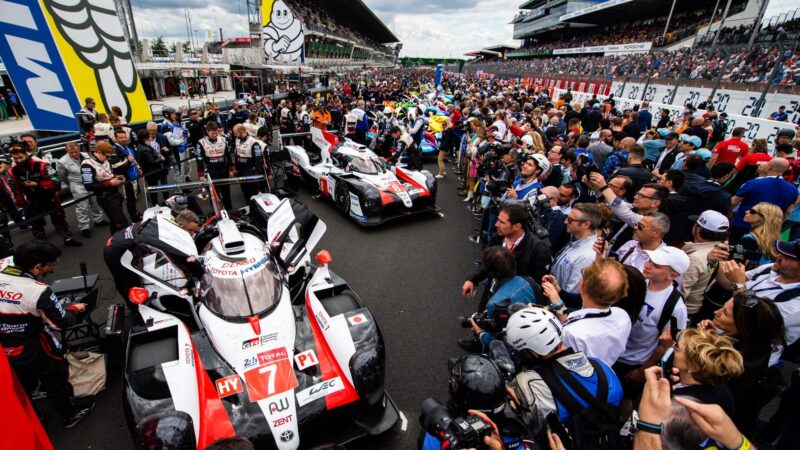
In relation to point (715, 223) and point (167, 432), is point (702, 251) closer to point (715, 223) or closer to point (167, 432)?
point (715, 223)

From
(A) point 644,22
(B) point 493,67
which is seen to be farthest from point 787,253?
(A) point 644,22

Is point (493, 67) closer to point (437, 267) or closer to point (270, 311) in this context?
point (437, 267)

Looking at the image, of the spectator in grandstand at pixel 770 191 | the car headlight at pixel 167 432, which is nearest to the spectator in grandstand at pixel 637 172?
the spectator in grandstand at pixel 770 191

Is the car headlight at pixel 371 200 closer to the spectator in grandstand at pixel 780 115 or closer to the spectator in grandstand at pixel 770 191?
the spectator in grandstand at pixel 770 191

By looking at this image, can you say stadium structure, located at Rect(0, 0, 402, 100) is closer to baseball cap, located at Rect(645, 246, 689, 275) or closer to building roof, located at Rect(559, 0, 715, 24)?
baseball cap, located at Rect(645, 246, 689, 275)

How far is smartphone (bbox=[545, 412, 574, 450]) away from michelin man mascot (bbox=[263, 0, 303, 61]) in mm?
14488

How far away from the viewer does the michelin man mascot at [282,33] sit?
12.9m

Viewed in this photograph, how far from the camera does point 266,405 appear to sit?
2.48 metres

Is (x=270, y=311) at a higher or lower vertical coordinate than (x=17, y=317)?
lower

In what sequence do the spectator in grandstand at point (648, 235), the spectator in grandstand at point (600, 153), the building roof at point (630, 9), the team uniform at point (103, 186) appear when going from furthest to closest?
1. the building roof at point (630, 9)
2. the spectator in grandstand at point (600, 153)
3. the team uniform at point (103, 186)
4. the spectator in grandstand at point (648, 235)

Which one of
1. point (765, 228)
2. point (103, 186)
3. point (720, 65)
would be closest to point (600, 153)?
point (765, 228)

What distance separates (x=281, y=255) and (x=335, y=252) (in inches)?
72.6

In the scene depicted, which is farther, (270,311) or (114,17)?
(114,17)

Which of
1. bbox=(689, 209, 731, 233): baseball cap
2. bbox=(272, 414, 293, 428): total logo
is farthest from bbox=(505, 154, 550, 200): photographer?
bbox=(272, 414, 293, 428): total logo
